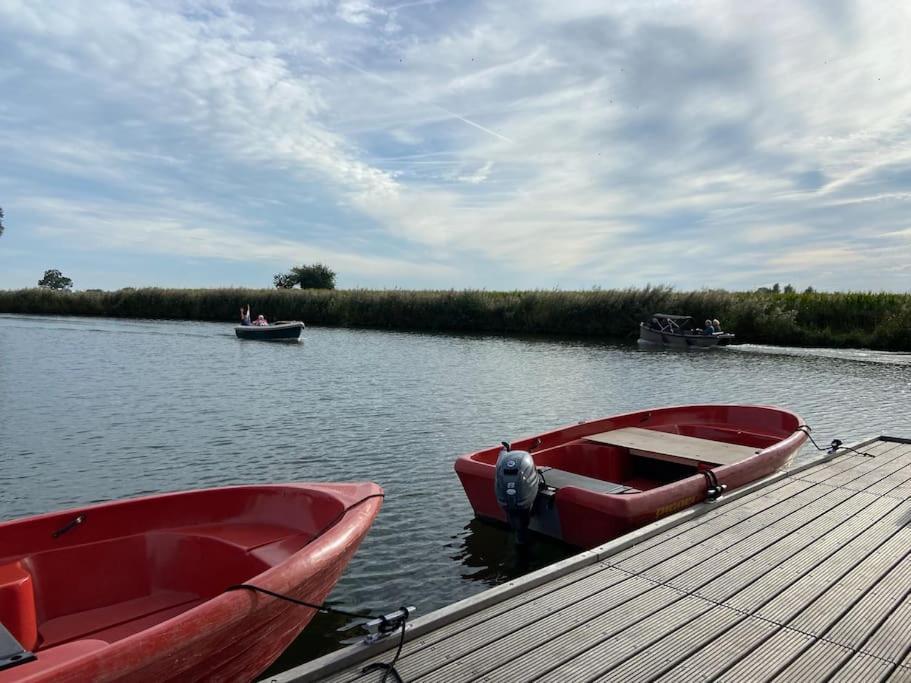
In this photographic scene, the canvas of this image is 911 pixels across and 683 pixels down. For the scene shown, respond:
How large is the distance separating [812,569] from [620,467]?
3.73 metres

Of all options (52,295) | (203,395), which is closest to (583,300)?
(203,395)

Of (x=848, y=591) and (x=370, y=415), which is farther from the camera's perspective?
(x=370, y=415)

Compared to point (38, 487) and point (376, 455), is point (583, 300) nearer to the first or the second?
point (376, 455)

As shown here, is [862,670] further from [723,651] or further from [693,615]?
[693,615]

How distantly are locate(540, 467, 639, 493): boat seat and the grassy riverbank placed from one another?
34771 millimetres

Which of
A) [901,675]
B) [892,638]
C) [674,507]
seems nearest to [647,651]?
[901,675]

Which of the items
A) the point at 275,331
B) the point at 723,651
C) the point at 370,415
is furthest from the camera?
the point at 275,331

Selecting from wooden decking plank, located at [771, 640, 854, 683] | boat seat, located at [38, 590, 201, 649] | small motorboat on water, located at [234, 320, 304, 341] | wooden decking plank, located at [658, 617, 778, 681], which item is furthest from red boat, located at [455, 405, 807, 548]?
small motorboat on water, located at [234, 320, 304, 341]

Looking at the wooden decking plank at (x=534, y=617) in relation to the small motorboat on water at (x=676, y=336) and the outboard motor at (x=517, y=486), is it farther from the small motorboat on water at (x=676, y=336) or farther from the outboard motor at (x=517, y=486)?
the small motorboat on water at (x=676, y=336)

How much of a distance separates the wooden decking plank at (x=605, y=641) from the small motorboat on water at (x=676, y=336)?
102ft

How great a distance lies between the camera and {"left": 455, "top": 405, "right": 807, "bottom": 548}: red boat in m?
6.26

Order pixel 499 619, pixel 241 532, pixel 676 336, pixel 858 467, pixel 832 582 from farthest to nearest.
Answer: pixel 676 336 < pixel 858 467 < pixel 241 532 < pixel 832 582 < pixel 499 619

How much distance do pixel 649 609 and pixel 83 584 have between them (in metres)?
4.00

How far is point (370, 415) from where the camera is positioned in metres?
14.0
